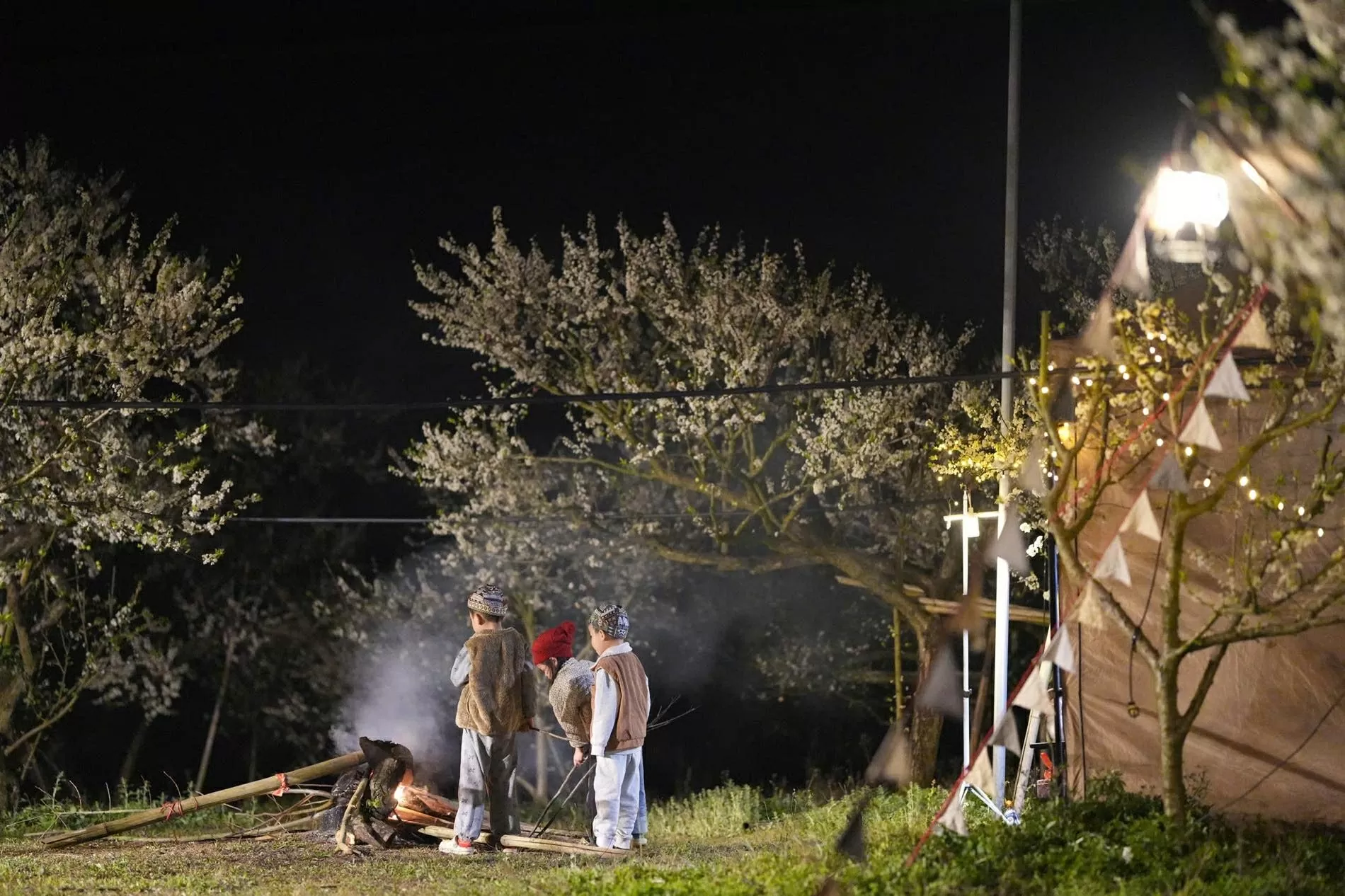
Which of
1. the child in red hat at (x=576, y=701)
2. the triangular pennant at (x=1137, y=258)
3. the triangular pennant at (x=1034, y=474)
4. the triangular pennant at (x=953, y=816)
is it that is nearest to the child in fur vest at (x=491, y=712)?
the child in red hat at (x=576, y=701)

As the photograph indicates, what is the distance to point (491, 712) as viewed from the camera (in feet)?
34.1

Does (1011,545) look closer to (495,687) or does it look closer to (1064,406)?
(1064,406)

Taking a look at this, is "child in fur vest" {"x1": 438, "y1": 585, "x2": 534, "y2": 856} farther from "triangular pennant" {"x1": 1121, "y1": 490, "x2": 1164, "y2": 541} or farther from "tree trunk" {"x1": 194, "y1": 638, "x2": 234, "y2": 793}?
"tree trunk" {"x1": 194, "y1": 638, "x2": 234, "y2": 793}

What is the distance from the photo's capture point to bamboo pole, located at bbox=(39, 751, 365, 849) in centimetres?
1091

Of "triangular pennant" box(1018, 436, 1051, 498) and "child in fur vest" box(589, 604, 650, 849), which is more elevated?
"triangular pennant" box(1018, 436, 1051, 498)

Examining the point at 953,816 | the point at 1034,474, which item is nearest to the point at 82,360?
the point at 1034,474

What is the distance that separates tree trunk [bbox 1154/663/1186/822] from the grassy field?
132mm

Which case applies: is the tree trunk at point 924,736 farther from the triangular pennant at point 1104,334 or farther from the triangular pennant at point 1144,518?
the triangular pennant at point 1144,518

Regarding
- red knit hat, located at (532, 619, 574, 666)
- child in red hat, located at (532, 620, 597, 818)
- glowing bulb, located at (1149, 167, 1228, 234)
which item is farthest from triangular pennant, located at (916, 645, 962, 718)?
glowing bulb, located at (1149, 167, 1228, 234)

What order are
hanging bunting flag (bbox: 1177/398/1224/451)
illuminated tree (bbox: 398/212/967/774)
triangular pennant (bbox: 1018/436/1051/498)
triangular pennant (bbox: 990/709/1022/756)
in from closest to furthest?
hanging bunting flag (bbox: 1177/398/1224/451), triangular pennant (bbox: 990/709/1022/756), triangular pennant (bbox: 1018/436/1051/498), illuminated tree (bbox: 398/212/967/774)

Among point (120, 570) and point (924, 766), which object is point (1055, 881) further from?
point (120, 570)

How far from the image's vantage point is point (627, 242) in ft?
55.6

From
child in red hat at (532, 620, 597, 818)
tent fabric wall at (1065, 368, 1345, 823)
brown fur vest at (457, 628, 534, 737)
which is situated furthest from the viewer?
child in red hat at (532, 620, 597, 818)

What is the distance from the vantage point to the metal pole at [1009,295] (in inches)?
436
